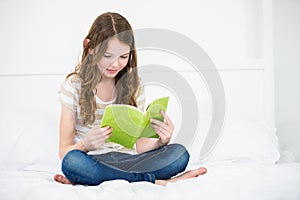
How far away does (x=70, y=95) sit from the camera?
1405mm

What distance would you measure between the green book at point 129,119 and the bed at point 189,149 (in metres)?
0.15

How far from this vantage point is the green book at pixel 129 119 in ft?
3.81

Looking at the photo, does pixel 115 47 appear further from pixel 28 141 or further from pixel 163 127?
pixel 28 141

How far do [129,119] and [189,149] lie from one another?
489 mm

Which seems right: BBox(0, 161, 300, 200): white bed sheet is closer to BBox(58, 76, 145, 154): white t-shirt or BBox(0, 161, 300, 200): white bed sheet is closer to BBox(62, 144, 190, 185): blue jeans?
BBox(62, 144, 190, 185): blue jeans

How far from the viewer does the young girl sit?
1188 millimetres

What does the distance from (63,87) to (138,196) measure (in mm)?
585

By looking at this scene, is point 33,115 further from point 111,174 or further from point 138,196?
point 138,196

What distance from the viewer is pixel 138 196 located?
1.00 metres

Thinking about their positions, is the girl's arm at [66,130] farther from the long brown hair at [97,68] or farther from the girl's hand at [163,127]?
the girl's hand at [163,127]

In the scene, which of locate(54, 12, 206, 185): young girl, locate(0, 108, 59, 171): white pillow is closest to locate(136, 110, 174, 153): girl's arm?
locate(54, 12, 206, 185): young girl

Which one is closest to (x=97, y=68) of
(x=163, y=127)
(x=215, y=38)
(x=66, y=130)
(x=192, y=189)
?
(x=66, y=130)

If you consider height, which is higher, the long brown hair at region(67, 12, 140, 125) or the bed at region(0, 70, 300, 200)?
the long brown hair at region(67, 12, 140, 125)

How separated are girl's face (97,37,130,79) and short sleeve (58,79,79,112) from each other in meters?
0.12
